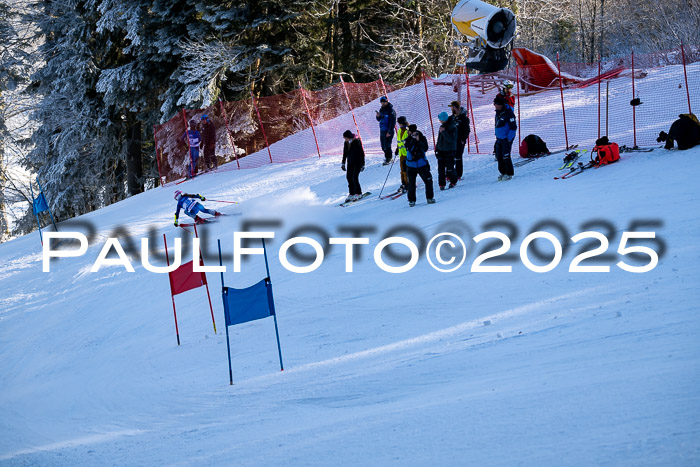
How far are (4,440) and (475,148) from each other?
503 inches

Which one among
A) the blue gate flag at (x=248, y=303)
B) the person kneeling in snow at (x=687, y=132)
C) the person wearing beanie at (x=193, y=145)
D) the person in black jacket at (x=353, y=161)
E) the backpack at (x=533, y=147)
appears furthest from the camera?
the person wearing beanie at (x=193, y=145)

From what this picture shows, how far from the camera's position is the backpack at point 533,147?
14289 millimetres

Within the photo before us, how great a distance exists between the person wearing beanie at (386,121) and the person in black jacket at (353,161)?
186cm

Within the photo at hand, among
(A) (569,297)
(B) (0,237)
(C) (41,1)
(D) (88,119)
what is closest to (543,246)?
(A) (569,297)

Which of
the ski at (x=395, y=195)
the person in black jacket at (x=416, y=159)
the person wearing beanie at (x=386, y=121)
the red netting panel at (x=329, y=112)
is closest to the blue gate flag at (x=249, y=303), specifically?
the person in black jacket at (x=416, y=159)

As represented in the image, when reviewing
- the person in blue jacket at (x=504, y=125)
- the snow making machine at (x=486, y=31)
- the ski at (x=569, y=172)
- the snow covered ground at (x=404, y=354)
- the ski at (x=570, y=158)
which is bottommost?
the snow covered ground at (x=404, y=354)

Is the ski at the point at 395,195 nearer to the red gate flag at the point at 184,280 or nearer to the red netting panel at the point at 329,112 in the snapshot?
the red gate flag at the point at 184,280

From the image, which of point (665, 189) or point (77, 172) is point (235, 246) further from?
point (77, 172)

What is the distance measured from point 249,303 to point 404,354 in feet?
6.03

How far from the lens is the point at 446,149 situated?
42.1 ft

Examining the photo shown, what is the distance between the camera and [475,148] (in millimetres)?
16312

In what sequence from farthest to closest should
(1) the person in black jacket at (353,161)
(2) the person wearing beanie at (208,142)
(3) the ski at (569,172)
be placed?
1. (2) the person wearing beanie at (208,142)
2. (1) the person in black jacket at (353,161)
3. (3) the ski at (569,172)

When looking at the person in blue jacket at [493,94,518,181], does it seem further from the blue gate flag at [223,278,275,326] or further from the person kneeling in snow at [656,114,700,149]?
the blue gate flag at [223,278,275,326]

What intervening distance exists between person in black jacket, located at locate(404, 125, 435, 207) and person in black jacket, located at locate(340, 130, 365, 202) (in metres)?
1.53
